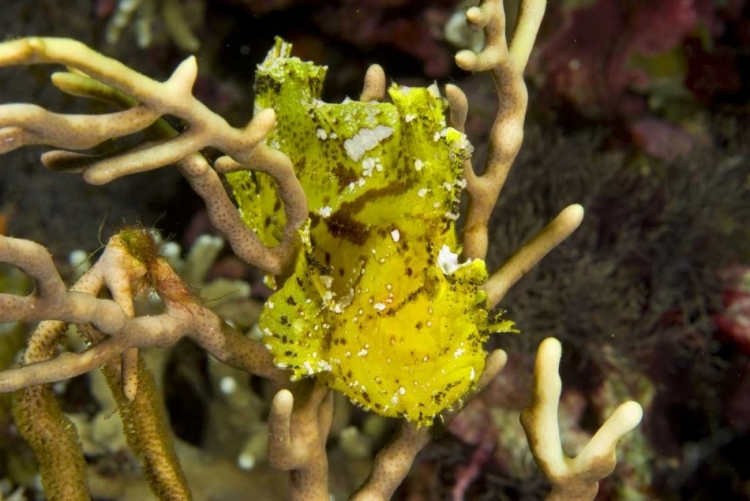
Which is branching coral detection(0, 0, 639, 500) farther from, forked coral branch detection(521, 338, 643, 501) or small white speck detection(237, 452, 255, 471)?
small white speck detection(237, 452, 255, 471)

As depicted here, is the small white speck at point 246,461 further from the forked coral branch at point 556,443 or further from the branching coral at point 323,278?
the forked coral branch at point 556,443

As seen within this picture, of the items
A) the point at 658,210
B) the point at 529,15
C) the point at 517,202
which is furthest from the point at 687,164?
the point at 529,15

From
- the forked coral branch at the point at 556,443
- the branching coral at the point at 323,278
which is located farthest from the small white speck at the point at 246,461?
the forked coral branch at the point at 556,443

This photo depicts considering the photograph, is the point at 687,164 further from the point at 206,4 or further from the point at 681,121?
the point at 206,4

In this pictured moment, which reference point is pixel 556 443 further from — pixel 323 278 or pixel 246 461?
pixel 246 461

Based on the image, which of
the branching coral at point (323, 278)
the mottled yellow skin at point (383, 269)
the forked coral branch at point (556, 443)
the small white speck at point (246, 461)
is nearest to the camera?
the branching coral at point (323, 278)

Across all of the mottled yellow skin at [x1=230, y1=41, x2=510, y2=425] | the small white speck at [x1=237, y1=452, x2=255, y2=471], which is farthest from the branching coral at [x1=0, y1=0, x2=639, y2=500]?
the small white speck at [x1=237, y1=452, x2=255, y2=471]

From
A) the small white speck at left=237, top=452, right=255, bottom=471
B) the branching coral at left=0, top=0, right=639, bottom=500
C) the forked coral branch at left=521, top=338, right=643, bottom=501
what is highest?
the branching coral at left=0, top=0, right=639, bottom=500

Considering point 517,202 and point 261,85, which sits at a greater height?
point 261,85
